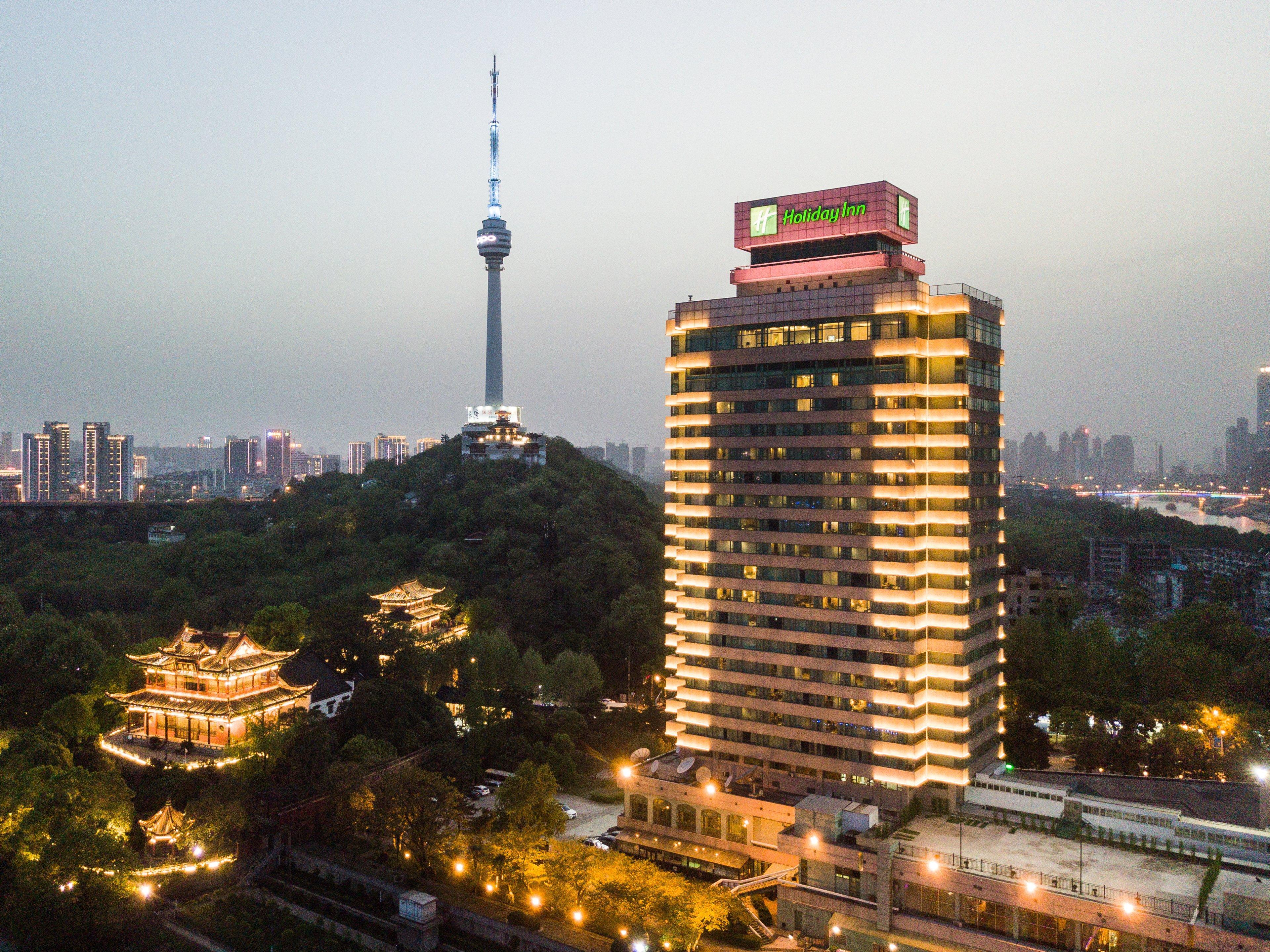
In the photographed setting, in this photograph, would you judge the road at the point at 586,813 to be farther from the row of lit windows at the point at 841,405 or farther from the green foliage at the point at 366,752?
the row of lit windows at the point at 841,405

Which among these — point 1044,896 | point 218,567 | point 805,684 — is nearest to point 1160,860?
point 1044,896

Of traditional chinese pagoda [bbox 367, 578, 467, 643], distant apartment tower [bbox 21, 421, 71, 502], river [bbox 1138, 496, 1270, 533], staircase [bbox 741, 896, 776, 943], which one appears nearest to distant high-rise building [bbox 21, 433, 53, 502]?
distant apartment tower [bbox 21, 421, 71, 502]

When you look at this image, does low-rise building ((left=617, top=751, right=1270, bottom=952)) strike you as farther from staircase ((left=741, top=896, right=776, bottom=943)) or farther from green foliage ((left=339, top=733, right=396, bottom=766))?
green foliage ((left=339, top=733, right=396, bottom=766))

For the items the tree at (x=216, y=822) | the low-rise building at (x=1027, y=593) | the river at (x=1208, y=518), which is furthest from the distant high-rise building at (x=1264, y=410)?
the tree at (x=216, y=822)

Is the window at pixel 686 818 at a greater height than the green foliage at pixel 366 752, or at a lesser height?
lesser

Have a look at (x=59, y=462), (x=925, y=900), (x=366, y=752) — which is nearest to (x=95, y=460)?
(x=59, y=462)
